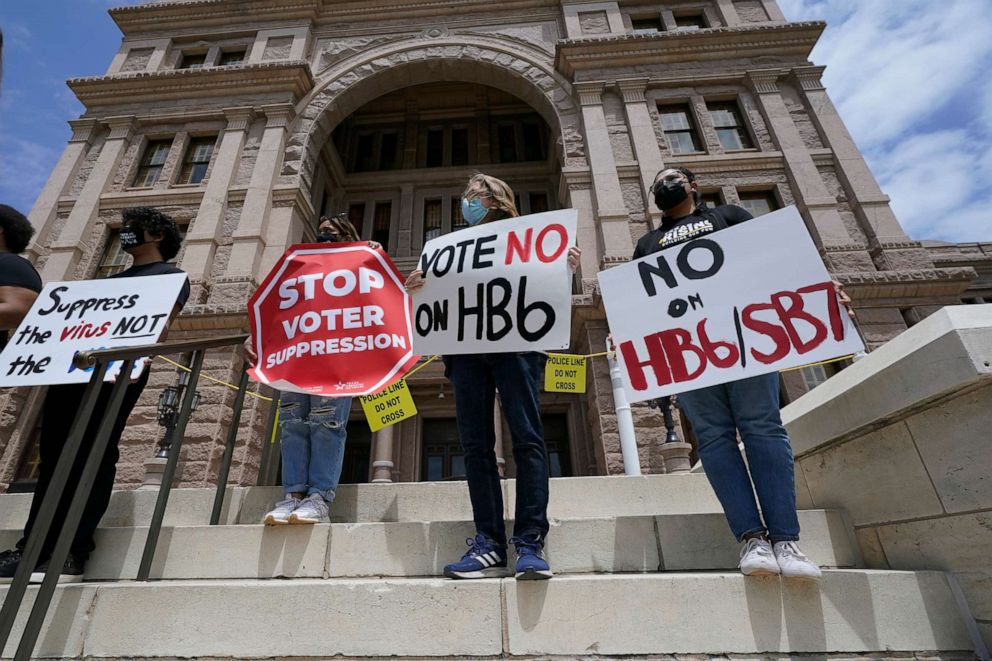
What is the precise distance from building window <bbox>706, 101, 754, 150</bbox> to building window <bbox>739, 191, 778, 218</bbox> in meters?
1.49

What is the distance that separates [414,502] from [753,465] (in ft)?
7.98

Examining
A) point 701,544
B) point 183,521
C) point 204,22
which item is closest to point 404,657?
point 701,544

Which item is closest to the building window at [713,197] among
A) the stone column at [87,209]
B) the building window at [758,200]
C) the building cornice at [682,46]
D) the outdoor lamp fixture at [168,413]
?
the building window at [758,200]

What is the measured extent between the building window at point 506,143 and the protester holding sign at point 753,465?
14827 millimetres

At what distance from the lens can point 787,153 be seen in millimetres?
→ 11320

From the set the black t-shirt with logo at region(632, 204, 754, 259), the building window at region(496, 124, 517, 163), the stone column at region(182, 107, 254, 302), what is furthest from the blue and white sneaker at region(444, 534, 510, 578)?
the building window at region(496, 124, 517, 163)

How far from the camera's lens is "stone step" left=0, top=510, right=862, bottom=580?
8.13ft

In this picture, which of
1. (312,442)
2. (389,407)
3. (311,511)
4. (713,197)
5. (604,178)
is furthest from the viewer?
(713,197)

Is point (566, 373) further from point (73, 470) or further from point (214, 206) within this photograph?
point (214, 206)

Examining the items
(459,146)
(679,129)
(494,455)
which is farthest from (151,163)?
(494,455)

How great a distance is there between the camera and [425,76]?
14352 millimetres

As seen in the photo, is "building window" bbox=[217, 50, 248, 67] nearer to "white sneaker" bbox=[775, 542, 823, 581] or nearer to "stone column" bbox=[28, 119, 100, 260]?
"stone column" bbox=[28, 119, 100, 260]

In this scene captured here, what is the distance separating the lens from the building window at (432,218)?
14966 millimetres

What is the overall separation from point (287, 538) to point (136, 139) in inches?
601
